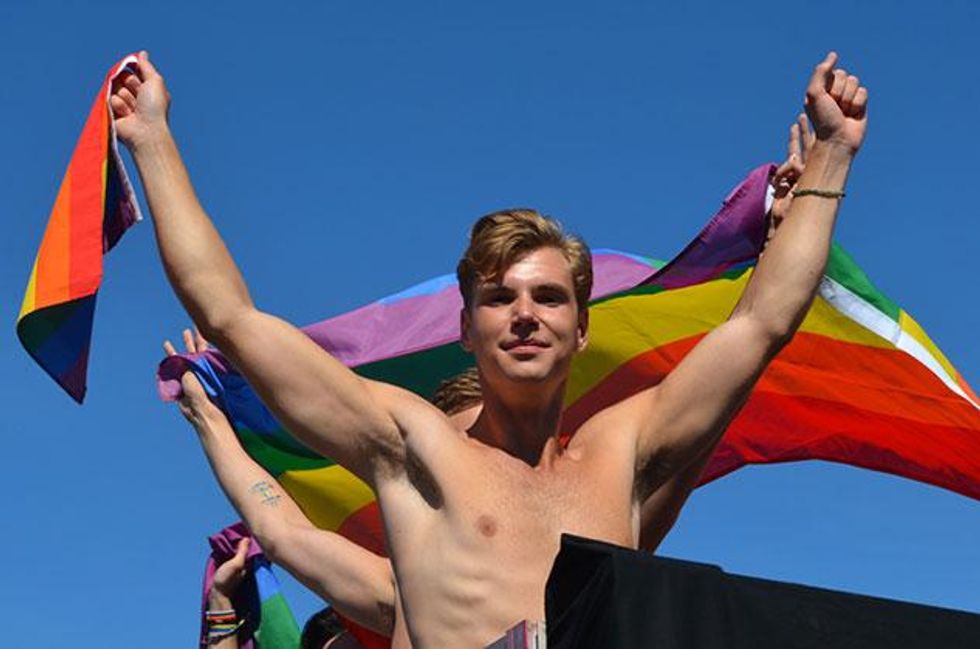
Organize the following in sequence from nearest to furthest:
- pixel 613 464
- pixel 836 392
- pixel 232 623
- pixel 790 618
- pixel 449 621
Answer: pixel 790 618, pixel 449 621, pixel 613 464, pixel 232 623, pixel 836 392

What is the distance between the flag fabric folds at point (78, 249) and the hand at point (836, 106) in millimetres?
1531

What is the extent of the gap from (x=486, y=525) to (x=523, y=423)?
0.34 m

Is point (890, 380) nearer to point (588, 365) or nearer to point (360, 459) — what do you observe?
point (588, 365)

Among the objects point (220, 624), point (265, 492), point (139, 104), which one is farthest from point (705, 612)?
point (220, 624)

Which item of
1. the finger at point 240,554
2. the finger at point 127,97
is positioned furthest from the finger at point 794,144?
the finger at point 240,554

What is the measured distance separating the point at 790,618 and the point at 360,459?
1166mm

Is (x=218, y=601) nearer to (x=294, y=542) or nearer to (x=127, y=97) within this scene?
(x=294, y=542)

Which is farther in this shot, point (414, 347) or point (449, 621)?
point (414, 347)

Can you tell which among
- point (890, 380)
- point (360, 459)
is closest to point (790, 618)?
point (360, 459)

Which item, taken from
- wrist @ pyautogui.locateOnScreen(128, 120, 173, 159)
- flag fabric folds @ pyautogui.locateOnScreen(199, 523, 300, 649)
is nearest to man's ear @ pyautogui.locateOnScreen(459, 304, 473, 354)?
wrist @ pyautogui.locateOnScreen(128, 120, 173, 159)

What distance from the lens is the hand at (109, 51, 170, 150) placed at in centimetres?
373

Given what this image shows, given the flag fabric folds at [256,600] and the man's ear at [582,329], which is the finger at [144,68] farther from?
the flag fabric folds at [256,600]

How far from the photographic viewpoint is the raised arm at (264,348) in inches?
138

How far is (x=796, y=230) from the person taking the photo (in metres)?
3.82
